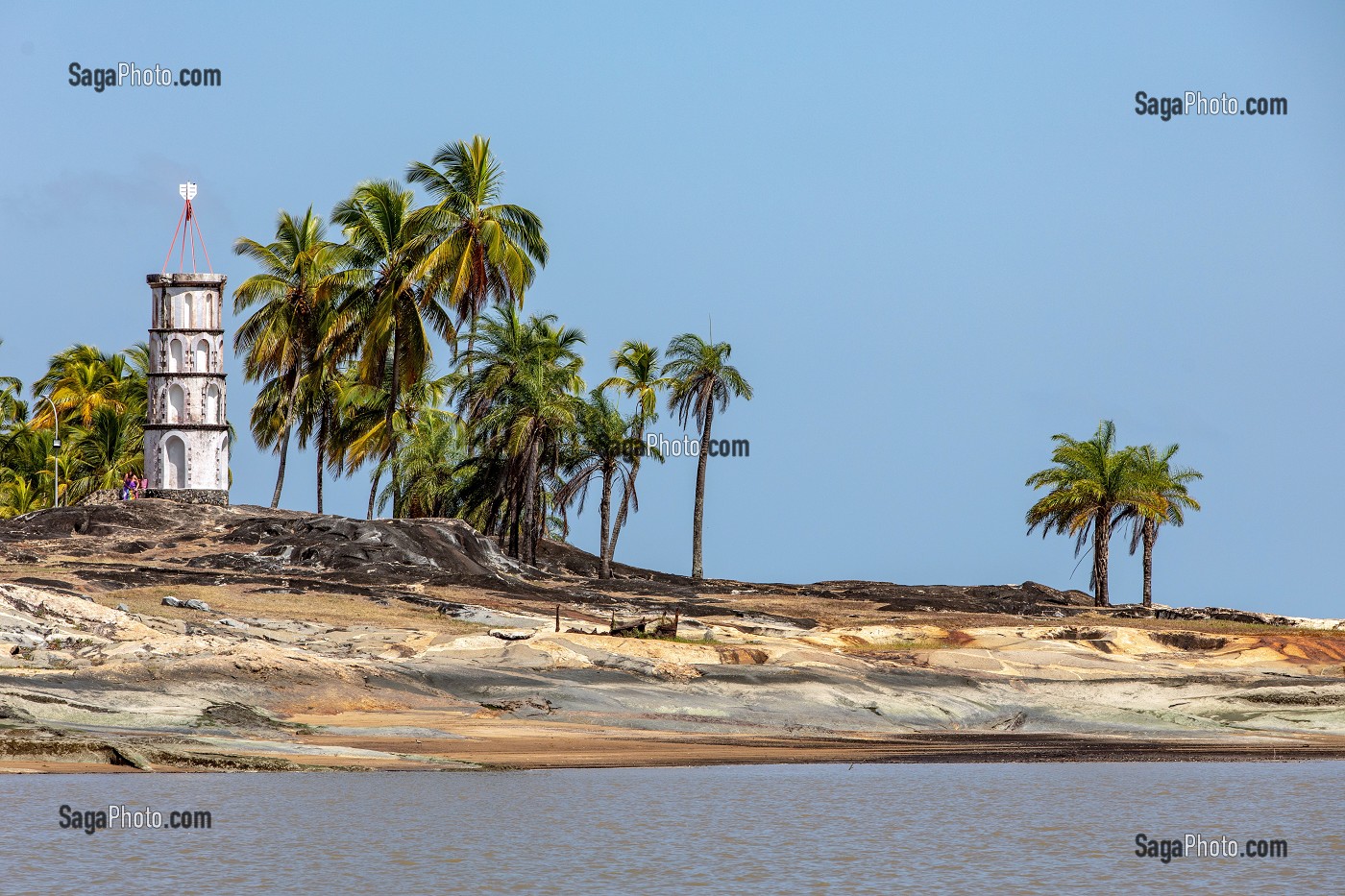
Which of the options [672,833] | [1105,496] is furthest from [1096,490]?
[672,833]

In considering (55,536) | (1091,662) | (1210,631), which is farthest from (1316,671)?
(55,536)

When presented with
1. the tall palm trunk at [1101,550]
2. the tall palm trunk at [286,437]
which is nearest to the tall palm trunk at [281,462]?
the tall palm trunk at [286,437]

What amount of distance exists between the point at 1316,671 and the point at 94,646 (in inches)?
865

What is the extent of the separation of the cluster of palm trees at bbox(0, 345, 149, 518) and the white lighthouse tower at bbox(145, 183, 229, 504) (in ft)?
71.8

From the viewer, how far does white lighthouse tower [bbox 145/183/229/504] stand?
1730 inches

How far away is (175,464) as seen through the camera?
145ft

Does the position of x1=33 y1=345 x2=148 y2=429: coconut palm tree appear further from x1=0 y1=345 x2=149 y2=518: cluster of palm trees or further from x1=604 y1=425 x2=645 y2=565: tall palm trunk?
x1=604 y1=425 x2=645 y2=565: tall palm trunk

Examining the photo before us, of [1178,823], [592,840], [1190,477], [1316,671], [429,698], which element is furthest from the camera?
[1190,477]

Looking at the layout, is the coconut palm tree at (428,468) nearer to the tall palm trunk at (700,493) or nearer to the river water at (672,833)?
the tall palm trunk at (700,493)

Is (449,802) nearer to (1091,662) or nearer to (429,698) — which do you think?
(429,698)

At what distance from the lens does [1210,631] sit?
120 feet

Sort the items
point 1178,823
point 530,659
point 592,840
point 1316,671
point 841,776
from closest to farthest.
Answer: point 592,840, point 1178,823, point 841,776, point 530,659, point 1316,671

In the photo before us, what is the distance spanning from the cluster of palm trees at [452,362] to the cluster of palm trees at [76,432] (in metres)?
10.3

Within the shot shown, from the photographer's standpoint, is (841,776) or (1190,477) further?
(1190,477)
